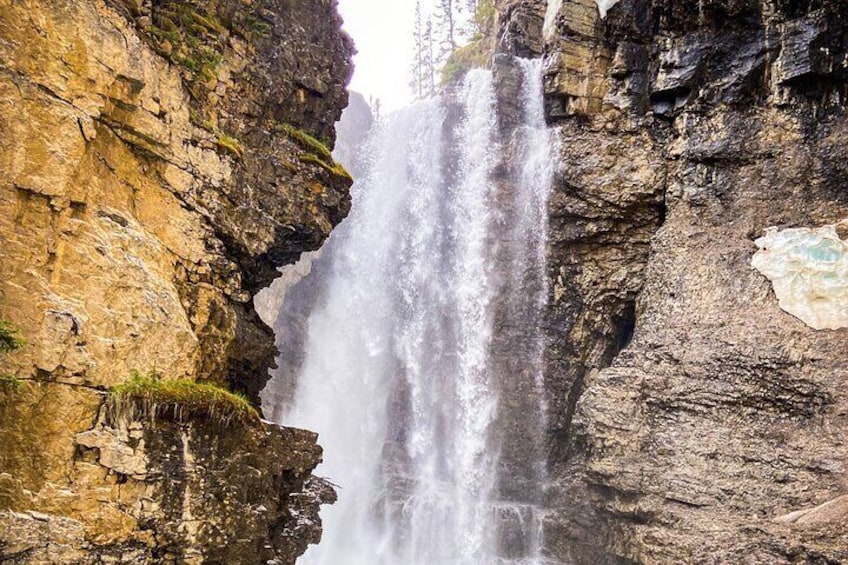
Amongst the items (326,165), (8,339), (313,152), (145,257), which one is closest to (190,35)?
(313,152)

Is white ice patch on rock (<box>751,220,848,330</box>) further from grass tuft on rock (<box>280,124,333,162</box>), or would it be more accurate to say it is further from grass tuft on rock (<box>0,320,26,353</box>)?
grass tuft on rock (<box>0,320,26,353</box>)

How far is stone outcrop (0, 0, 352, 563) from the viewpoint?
20.4 feet

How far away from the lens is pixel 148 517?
694 cm

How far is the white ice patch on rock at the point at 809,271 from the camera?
12555 mm

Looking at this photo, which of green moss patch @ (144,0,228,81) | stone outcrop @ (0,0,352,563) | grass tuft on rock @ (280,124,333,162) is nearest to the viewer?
stone outcrop @ (0,0,352,563)

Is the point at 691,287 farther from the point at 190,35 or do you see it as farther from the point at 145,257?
the point at 145,257

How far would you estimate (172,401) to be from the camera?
7238mm

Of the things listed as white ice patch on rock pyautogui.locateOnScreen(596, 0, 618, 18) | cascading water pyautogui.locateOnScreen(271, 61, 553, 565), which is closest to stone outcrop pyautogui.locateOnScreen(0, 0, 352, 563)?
cascading water pyautogui.locateOnScreen(271, 61, 553, 565)

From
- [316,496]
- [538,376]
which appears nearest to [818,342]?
[538,376]

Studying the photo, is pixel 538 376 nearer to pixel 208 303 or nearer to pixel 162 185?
pixel 208 303

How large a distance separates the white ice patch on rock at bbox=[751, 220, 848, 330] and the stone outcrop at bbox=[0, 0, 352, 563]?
9.40 meters

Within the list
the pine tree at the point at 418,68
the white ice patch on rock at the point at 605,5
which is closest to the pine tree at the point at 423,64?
the pine tree at the point at 418,68

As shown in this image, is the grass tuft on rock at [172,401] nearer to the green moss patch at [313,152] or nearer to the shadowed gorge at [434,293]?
the shadowed gorge at [434,293]

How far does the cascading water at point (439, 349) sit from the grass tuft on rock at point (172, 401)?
362 inches
